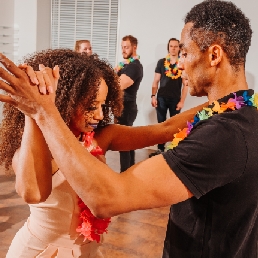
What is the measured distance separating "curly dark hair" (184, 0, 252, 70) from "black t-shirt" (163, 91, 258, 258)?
13 centimetres

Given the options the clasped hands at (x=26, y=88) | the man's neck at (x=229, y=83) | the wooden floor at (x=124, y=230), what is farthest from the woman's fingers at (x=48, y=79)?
the wooden floor at (x=124, y=230)

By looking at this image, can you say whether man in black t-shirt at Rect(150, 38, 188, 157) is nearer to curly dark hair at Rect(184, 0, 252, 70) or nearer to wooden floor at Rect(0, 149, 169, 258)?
wooden floor at Rect(0, 149, 169, 258)

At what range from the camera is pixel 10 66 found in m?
0.82

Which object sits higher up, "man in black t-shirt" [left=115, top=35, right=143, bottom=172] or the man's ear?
the man's ear

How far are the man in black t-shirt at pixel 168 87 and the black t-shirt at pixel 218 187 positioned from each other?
12.9 feet

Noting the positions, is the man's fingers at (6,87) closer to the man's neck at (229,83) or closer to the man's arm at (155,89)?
the man's neck at (229,83)

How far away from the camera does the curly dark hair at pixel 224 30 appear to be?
38.0 inches

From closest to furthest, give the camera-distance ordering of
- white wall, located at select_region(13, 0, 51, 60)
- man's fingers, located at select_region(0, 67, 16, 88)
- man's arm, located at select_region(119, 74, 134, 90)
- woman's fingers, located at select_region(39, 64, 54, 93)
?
Answer: 1. man's fingers, located at select_region(0, 67, 16, 88)
2. woman's fingers, located at select_region(39, 64, 54, 93)
3. man's arm, located at select_region(119, 74, 134, 90)
4. white wall, located at select_region(13, 0, 51, 60)

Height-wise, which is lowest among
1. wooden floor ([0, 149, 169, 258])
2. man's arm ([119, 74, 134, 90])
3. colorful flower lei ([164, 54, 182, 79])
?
wooden floor ([0, 149, 169, 258])

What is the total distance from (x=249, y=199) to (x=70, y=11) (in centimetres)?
551

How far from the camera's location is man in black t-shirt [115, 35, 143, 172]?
3.83 meters

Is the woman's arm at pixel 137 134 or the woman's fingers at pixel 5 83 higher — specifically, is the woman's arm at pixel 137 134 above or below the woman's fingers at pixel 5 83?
below

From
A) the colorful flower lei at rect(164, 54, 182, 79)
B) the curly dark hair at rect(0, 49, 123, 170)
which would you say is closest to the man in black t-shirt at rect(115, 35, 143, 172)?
the colorful flower lei at rect(164, 54, 182, 79)

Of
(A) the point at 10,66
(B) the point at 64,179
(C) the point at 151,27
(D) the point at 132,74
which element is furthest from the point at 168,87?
(A) the point at 10,66
